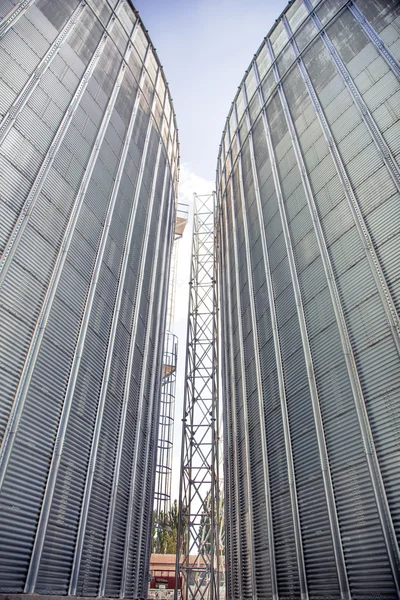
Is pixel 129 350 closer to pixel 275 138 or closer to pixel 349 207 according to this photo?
pixel 349 207

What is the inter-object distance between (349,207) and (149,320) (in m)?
9.28

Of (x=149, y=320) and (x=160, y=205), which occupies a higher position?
(x=160, y=205)

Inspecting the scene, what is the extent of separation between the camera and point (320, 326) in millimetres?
12922

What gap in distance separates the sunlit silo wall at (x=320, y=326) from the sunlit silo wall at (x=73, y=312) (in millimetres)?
4264

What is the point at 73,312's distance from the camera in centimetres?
1287

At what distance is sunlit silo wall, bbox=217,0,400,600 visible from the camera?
33.2 ft

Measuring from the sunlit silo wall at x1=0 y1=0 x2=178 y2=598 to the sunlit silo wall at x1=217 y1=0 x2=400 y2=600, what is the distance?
168 inches

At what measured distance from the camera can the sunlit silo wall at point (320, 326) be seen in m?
10.1

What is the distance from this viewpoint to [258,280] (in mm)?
17688

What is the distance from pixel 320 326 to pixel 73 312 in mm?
7361

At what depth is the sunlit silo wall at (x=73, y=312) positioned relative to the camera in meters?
10.1

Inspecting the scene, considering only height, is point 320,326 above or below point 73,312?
below

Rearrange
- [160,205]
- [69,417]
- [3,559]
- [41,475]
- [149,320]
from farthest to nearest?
[160,205] → [149,320] → [69,417] → [41,475] → [3,559]

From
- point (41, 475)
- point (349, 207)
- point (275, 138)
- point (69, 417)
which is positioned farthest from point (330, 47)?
point (41, 475)
